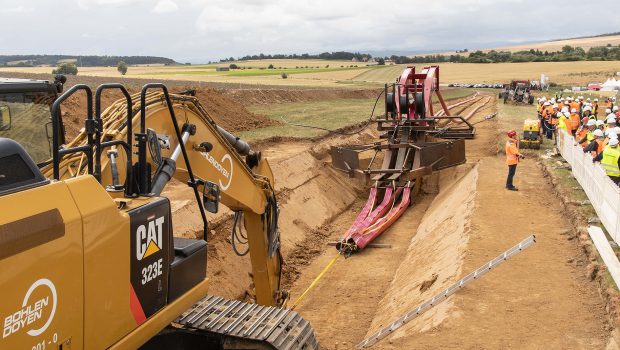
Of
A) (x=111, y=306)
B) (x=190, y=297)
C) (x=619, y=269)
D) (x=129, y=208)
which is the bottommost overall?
(x=619, y=269)

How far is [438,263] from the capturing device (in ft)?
35.9

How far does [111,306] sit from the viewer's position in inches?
139

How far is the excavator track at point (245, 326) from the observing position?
4.74m

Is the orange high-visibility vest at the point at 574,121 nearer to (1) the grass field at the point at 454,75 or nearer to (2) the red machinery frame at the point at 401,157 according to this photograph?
(2) the red machinery frame at the point at 401,157

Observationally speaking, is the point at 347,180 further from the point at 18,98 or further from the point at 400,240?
the point at 18,98

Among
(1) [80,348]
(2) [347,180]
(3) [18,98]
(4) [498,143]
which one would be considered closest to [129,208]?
(1) [80,348]

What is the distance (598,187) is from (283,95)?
31.9 m

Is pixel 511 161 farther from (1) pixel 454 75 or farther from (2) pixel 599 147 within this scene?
(1) pixel 454 75

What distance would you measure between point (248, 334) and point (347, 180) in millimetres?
15703

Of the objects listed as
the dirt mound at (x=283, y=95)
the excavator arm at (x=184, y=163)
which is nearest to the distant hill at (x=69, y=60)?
the dirt mound at (x=283, y=95)

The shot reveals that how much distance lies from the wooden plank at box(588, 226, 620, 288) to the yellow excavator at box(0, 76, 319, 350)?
5344 mm

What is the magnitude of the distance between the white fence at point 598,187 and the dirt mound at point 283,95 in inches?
892

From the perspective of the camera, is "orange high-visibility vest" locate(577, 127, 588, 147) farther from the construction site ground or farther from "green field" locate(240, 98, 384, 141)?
"green field" locate(240, 98, 384, 141)

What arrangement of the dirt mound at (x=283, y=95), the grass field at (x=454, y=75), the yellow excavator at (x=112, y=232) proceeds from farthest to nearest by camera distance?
the grass field at (x=454, y=75)
the dirt mound at (x=283, y=95)
the yellow excavator at (x=112, y=232)
